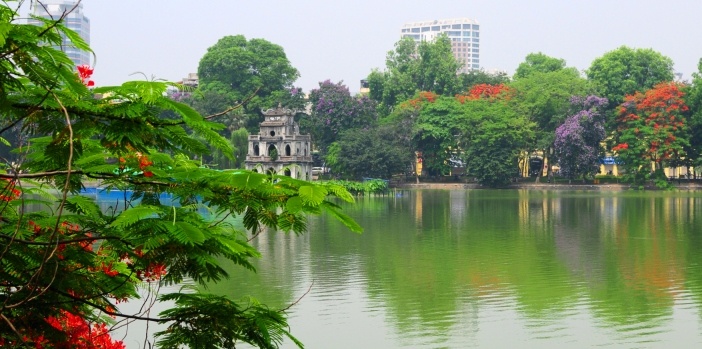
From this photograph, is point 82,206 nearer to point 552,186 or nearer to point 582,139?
point 582,139

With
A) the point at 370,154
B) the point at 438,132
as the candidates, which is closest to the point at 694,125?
the point at 438,132

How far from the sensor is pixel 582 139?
Answer: 182 ft

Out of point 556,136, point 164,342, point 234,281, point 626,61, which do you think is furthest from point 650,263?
point 626,61

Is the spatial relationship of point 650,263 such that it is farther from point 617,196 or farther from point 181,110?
point 617,196

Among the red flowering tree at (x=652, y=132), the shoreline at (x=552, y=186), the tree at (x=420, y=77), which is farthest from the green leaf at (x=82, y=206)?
the tree at (x=420, y=77)

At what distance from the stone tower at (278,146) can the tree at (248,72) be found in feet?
17.2

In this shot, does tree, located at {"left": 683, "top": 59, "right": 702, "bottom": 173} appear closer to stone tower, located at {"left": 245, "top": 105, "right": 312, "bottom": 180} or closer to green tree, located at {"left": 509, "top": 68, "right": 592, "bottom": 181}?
green tree, located at {"left": 509, "top": 68, "right": 592, "bottom": 181}

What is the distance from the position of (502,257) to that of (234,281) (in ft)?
21.9

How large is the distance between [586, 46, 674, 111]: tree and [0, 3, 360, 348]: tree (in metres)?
57.4

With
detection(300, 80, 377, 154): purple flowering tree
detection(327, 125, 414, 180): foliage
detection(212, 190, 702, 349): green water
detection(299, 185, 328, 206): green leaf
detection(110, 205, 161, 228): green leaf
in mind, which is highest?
detection(300, 80, 377, 154): purple flowering tree

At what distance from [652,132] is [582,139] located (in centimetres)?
366

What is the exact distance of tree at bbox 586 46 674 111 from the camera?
59875mm

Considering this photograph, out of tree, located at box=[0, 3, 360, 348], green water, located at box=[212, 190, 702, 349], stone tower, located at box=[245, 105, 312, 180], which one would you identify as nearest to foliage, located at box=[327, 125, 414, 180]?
stone tower, located at box=[245, 105, 312, 180]

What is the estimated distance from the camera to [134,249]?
13.6 feet
